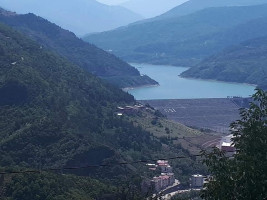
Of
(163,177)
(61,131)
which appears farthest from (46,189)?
(163,177)

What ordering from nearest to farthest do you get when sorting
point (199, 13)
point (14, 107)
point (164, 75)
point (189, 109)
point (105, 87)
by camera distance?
point (14, 107)
point (105, 87)
point (189, 109)
point (164, 75)
point (199, 13)

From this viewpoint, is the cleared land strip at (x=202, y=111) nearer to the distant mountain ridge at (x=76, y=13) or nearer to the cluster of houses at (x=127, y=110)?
the cluster of houses at (x=127, y=110)

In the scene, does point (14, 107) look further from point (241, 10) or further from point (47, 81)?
point (241, 10)

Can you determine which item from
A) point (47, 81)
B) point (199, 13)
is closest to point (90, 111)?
point (47, 81)

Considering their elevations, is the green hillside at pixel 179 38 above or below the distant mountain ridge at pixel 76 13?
below

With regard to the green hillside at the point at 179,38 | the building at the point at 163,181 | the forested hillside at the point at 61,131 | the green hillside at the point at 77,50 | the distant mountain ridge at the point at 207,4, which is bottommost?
the building at the point at 163,181

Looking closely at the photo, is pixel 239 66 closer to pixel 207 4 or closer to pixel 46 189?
pixel 46 189

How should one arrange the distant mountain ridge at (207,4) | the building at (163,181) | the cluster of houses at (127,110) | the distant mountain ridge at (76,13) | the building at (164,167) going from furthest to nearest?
the distant mountain ridge at (76,13) → the distant mountain ridge at (207,4) → the cluster of houses at (127,110) → the building at (164,167) → the building at (163,181)

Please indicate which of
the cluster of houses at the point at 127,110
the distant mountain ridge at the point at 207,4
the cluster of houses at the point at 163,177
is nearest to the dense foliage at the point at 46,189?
the cluster of houses at the point at 163,177
